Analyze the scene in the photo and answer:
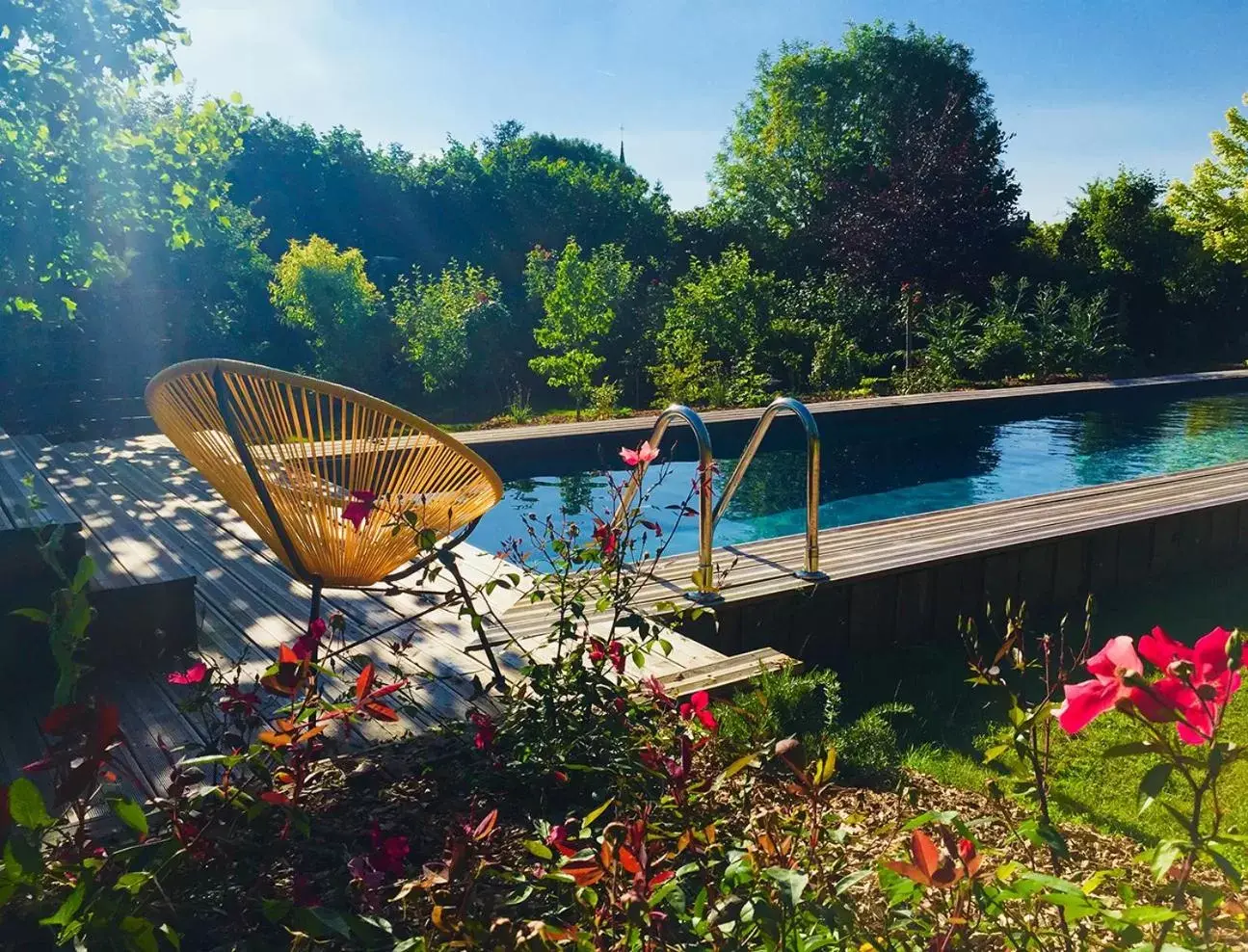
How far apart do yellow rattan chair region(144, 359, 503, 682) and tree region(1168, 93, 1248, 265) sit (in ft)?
61.2

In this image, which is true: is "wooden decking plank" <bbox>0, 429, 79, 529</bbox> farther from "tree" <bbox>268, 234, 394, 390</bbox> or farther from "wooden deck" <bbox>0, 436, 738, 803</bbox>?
"tree" <bbox>268, 234, 394, 390</bbox>

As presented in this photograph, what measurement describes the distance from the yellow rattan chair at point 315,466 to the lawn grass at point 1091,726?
133 cm

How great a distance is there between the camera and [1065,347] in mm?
12992

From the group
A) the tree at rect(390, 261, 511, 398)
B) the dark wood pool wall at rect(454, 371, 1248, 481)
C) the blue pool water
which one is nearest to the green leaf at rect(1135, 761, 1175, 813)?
the dark wood pool wall at rect(454, 371, 1248, 481)

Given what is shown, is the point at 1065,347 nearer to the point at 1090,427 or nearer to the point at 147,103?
the point at 1090,427

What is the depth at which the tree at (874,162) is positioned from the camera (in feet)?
46.4

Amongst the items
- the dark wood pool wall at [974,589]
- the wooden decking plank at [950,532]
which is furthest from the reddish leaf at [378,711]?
the wooden decking plank at [950,532]

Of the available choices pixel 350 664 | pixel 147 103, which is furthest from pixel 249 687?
pixel 147 103

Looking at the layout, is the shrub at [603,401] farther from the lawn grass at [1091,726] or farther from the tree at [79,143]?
the lawn grass at [1091,726]

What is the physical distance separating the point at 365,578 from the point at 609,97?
41.3 ft

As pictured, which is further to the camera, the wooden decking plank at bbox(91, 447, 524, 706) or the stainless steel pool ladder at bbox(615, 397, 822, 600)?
the stainless steel pool ladder at bbox(615, 397, 822, 600)

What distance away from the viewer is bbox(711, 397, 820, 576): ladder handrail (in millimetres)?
3318

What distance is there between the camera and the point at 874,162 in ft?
66.9

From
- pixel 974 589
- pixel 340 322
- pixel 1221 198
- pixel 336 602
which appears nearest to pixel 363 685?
pixel 336 602
